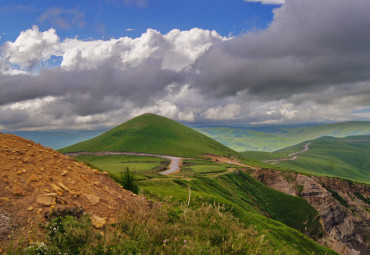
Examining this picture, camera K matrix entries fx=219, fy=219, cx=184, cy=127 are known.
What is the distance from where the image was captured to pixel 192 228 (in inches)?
369

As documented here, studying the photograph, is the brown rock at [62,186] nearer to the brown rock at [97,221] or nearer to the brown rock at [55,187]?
the brown rock at [55,187]

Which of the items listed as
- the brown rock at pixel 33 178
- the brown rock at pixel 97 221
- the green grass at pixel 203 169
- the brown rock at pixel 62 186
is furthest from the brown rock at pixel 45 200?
the green grass at pixel 203 169

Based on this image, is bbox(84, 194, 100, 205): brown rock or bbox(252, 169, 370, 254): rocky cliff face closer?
bbox(84, 194, 100, 205): brown rock

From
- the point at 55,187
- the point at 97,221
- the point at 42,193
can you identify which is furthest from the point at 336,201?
the point at 42,193

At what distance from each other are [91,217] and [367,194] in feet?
477

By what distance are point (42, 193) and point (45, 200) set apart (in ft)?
2.36

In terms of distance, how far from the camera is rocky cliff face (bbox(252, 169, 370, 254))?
84312 mm

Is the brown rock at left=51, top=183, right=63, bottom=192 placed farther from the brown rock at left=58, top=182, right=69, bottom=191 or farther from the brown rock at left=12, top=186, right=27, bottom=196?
the brown rock at left=12, top=186, right=27, bottom=196

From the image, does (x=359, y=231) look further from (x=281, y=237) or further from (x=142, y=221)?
(x=142, y=221)

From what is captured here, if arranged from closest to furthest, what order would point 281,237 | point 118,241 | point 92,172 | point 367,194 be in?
point 118,241 < point 92,172 < point 281,237 < point 367,194

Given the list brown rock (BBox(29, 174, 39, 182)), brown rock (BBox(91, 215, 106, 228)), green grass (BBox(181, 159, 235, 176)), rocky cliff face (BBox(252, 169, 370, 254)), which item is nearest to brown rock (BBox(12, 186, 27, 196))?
brown rock (BBox(29, 174, 39, 182))

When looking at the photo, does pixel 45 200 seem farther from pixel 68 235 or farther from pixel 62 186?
pixel 68 235

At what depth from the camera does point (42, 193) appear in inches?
375

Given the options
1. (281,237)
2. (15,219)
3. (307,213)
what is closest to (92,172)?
(15,219)
